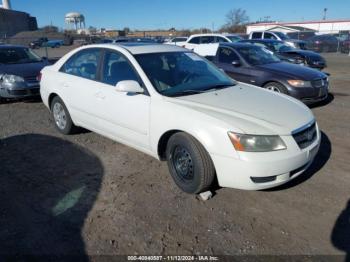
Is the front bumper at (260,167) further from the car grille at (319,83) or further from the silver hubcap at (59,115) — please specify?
the car grille at (319,83)

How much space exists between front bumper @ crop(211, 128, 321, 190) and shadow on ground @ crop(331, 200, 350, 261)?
0.62m

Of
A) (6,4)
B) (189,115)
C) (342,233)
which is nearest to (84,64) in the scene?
(189,115)

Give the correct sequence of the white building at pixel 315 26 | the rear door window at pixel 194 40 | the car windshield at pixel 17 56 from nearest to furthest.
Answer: the car windshield at pixel 17 56 < the rear door window at pixel 194 40 < the white building at pixel 315 26

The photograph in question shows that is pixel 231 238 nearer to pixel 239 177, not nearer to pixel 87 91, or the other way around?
pixel 239 177

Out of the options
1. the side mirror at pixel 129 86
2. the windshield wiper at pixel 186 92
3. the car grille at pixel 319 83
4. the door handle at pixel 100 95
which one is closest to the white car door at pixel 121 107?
the door handle at pixel 100 95

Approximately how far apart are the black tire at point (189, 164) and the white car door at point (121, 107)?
441 mm

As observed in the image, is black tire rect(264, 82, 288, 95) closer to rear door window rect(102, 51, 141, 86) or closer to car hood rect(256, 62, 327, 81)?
car hood rect(256, 62, 327, 81)

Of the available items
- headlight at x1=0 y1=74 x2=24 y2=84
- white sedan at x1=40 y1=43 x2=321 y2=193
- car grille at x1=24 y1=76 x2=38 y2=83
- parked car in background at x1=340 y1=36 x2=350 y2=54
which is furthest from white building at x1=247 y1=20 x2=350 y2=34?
white sedan at x1=40 y1=43 x2=321 y2=193

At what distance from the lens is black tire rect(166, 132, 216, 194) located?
317cm

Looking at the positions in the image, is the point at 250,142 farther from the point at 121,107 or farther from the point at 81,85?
the point at 81,85

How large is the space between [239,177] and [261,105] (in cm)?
102

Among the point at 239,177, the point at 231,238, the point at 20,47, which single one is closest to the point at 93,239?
the point at 231,238

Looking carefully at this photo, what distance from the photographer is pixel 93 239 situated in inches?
A: 111

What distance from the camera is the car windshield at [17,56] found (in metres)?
8.33
